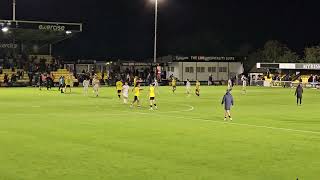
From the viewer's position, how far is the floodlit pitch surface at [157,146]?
14.7m

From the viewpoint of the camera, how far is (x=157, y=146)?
19.4 meters

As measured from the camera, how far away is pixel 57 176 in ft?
46.2

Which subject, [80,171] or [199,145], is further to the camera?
[199,145]

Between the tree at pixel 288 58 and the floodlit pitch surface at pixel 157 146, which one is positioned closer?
the floodlit pitch surface at pixel 157 146

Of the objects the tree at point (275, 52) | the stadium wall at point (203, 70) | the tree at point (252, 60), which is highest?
the tree at point (275, 52)

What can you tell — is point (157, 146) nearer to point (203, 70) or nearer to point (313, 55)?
point (203, 70)

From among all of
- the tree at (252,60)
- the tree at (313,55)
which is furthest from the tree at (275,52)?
the tree at (313,55)

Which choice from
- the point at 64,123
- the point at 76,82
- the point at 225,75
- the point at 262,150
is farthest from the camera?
the point at 225,75

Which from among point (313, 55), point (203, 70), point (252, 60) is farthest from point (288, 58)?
point (203, 70)

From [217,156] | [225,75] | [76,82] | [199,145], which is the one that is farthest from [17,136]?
[225,75]

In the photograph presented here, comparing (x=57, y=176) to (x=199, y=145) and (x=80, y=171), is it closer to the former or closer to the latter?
(x=80, y=171)

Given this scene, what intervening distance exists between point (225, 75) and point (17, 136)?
78.8 m

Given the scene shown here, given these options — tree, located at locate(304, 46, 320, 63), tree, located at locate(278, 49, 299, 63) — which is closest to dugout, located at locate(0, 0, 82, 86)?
tree, located at locate(278, 49, 299, 63)

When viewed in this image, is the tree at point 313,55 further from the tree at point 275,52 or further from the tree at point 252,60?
the tree at point 252,60
